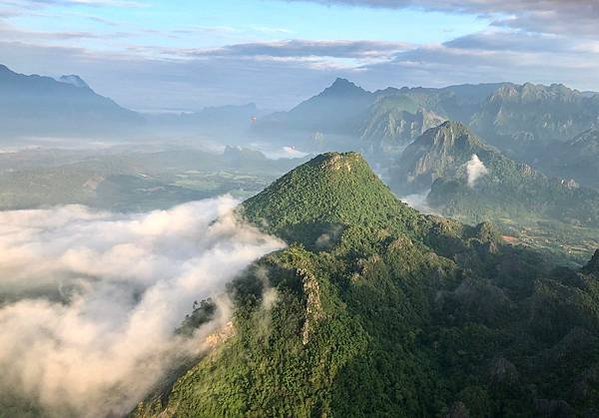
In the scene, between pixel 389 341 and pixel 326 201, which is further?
pixel 326 201

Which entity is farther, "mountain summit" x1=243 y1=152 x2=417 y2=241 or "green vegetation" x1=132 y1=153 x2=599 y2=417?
"mountain summit" x1=243 y1=152 x2=417 y2=241

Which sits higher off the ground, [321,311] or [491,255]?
[321,311]

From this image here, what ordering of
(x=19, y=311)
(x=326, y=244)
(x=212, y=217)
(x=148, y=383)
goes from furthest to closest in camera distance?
(x=212, y=217) → (x=326, y=244) → (x=19, y=311) → (x=148, y=383)

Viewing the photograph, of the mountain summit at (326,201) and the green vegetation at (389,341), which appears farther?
the mountain summit at (326,201)

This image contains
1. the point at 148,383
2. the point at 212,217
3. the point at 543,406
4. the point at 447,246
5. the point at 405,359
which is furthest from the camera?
the point at 212,217

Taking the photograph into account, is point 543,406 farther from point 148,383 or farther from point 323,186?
point 323,186

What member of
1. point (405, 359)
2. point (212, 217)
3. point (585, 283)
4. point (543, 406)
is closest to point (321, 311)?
point (405, 359)

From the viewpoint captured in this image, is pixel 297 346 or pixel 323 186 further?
pixel 323 186

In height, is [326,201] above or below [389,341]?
above
